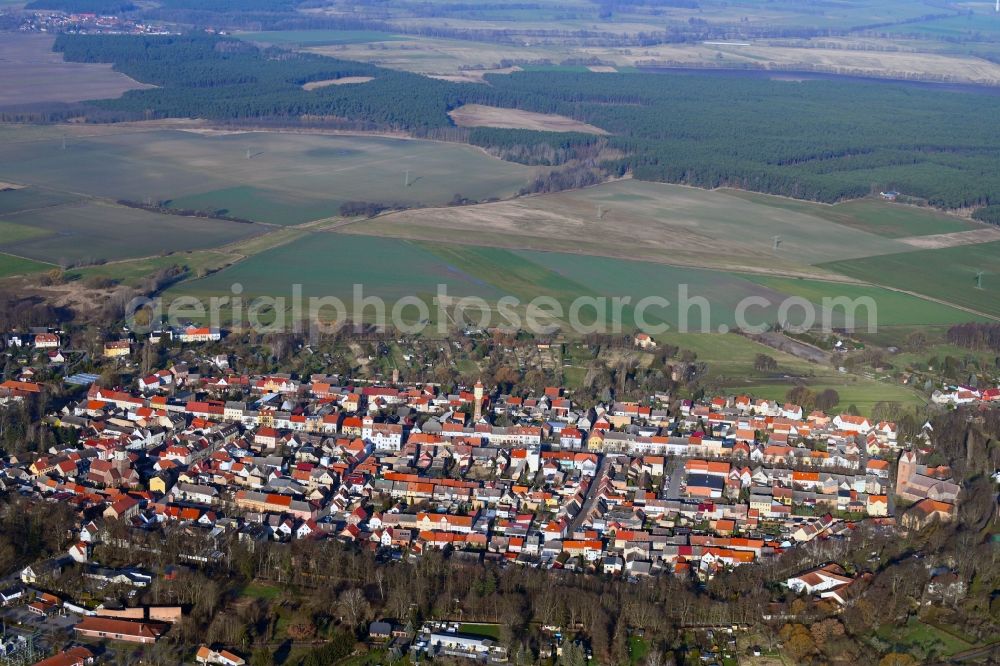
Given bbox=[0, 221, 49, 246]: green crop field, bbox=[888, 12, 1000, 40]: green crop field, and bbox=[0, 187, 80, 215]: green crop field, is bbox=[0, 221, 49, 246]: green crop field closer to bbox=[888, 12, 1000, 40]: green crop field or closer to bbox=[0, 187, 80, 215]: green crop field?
bbox=[0, 187, 80, 215]: green crop field

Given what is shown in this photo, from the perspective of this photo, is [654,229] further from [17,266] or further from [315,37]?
[315,37]

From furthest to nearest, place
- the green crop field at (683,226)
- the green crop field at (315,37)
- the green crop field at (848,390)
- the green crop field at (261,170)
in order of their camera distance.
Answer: the green crop field at (315,37) < the green crop field at (261,170) < the green crop field at (683,226) < the green crop field at (848,390)

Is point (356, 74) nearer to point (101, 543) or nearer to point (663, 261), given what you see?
point (663, 261)

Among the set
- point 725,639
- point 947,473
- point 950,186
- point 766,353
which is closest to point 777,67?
point 950,186

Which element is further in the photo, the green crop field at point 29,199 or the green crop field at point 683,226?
the green crop field at point 29,199

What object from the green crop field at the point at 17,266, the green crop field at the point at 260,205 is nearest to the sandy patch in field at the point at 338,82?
the green crop field at the point at 260,205

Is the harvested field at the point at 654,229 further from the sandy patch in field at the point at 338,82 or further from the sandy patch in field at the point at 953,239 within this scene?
the sandy patch in field at the point at 338,82
